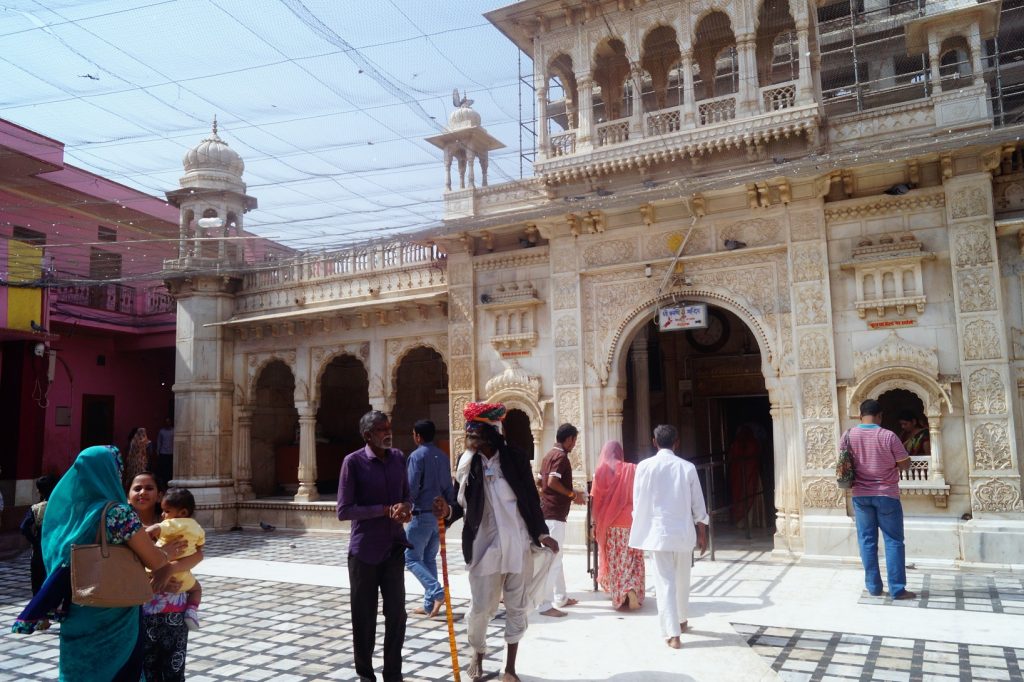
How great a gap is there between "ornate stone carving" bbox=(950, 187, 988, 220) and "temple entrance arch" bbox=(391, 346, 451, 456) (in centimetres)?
1022

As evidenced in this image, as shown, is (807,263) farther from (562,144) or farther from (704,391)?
(704,391)

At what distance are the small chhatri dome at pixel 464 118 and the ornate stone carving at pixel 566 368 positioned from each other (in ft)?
13.6

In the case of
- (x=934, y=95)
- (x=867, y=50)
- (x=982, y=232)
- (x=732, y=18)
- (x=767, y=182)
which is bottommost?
(x=982, y=232)

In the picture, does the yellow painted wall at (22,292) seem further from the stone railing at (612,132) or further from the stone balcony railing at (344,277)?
the stone railing at (612,132)

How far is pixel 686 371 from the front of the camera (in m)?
13.8

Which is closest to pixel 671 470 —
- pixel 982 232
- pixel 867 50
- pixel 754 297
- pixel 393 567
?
pixel 393 567

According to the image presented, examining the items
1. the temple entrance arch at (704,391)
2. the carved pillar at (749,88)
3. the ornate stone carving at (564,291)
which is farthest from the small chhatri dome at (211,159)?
the carved pillar at (749,88)

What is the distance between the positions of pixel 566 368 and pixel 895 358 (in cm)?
423

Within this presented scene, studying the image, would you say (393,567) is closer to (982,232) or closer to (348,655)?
(348,655)

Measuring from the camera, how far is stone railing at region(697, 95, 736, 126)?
10180mm

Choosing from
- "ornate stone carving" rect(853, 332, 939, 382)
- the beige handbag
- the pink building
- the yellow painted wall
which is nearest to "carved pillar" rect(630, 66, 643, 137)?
"ornate stone carving" rect(853, 332, 939, 382)

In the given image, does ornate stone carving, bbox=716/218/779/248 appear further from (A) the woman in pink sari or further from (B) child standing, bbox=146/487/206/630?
(B) child standing, bbox=146/487/206/630

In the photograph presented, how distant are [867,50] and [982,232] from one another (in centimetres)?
678

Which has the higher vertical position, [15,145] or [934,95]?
[15,145]
